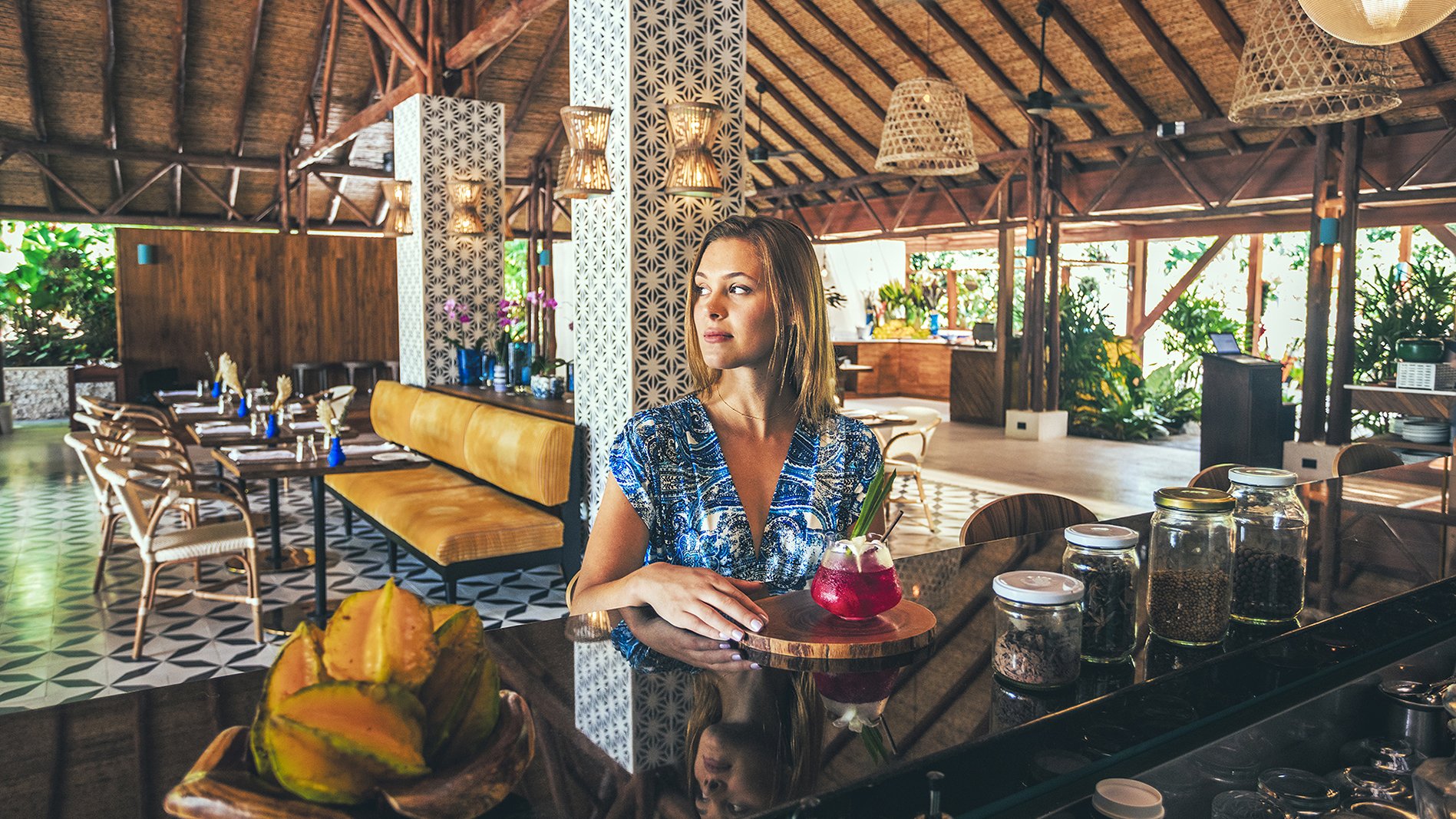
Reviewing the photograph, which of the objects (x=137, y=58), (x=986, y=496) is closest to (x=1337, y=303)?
(x=986, y=496)

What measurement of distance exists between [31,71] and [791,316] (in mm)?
12346

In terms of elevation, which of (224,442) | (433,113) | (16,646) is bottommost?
(16,646)

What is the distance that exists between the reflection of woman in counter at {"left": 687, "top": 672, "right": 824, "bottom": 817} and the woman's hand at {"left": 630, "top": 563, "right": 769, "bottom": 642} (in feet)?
0.45

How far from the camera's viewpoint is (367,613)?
73 centimetres

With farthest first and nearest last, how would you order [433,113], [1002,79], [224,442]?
[1002,79], [433,113], [224,442]

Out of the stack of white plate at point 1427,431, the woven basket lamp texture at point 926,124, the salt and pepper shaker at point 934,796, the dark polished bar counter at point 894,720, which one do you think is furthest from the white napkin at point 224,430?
Result: the stack of white plate at point 1427,431

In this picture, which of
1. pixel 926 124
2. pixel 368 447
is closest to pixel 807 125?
pixel 926 124

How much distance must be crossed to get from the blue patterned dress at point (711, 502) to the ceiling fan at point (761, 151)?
9.22 metres

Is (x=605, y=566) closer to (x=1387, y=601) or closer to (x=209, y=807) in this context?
(x=209, y=807)

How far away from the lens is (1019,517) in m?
2.20

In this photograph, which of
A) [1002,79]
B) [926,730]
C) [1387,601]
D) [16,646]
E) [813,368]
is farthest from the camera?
[1002,79]

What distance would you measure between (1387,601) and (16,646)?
507 cm

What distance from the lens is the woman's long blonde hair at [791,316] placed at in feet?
5.83

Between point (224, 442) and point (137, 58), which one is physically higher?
point (137, 58)
